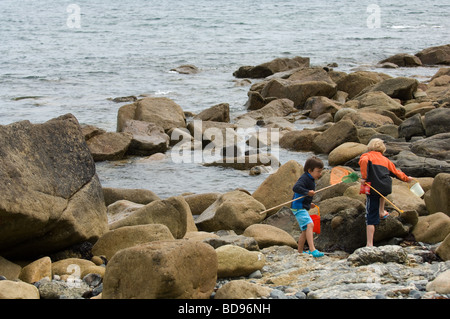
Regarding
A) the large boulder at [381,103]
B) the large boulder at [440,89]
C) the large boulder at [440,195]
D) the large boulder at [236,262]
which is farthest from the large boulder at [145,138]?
the large boulder at [236,262]

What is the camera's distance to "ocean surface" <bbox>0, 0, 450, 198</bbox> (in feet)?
56.5

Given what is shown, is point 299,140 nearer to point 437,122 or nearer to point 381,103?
point 437,122

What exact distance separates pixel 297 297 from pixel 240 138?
10597 mm

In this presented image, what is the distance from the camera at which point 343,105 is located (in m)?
18.0

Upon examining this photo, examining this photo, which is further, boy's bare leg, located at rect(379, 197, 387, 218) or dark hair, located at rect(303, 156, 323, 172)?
boy's bare leg, located at rect(379, 197, 387, 218)

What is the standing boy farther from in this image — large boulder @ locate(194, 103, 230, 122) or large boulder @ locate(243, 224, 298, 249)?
large boulder @ locate(194, 103, 230, 122)

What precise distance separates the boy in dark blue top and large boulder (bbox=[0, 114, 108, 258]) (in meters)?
2.26

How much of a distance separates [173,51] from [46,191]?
96.2 feet

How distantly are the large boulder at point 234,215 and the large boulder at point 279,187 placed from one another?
81 cm

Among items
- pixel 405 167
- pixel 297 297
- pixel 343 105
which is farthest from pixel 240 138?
pixel 297 297

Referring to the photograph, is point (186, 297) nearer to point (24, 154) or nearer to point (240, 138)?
point (24, 154)

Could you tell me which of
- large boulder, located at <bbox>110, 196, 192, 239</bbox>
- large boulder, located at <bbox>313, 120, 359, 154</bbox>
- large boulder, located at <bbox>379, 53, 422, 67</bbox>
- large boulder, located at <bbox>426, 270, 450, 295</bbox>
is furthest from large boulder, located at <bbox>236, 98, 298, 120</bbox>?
large boulder, located at <bbox>426, 270, 450, 295</bbox>

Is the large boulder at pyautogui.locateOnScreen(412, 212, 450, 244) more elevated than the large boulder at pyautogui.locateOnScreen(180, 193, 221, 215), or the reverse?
the large boulder at pyautogui.locateOnScreen(412, 212, 450, 244)

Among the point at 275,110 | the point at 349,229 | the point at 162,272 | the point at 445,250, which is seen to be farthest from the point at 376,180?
the point at 275,110
